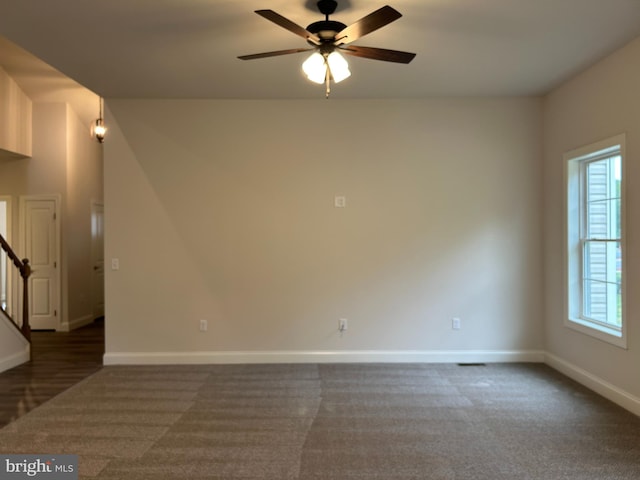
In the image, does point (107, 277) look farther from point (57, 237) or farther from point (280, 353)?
point (57, 237)

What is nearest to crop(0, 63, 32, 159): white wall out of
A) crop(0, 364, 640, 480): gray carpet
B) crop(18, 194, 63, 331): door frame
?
crop(18, 194, 63, 331): door frame

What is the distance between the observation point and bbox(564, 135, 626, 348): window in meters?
3.29

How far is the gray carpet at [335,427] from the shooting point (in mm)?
2234

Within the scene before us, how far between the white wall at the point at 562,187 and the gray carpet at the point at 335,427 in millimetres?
245

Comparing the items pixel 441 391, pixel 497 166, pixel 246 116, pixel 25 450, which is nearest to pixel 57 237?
pixel 246 116

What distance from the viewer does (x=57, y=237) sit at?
19.2ft

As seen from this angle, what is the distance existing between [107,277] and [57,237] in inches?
98.7

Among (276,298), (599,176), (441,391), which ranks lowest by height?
(441,391)

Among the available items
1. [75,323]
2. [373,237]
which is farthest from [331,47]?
[75,323]

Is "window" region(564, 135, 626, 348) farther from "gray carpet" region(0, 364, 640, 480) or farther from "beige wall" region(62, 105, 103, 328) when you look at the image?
"beige wall" region(62, 105, 103, 328)

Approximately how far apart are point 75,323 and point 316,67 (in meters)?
5.64

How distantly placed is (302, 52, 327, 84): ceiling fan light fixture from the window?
94.4 inches
